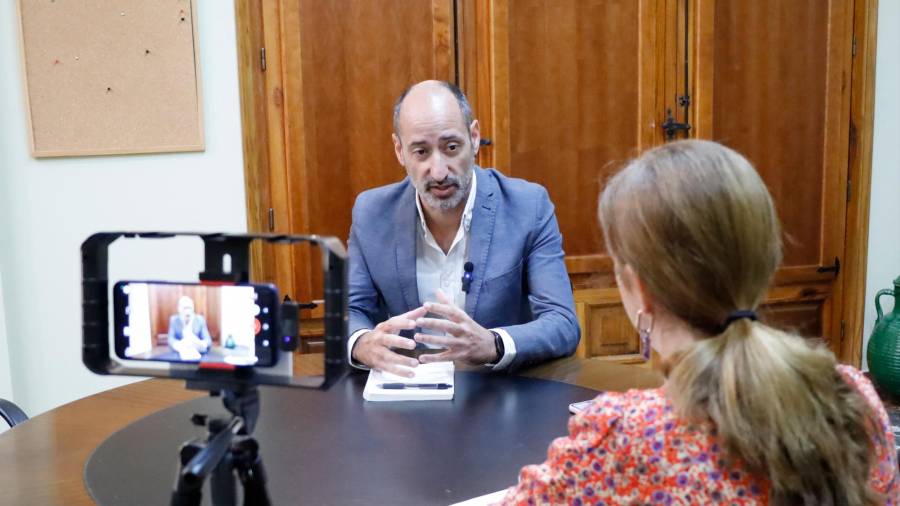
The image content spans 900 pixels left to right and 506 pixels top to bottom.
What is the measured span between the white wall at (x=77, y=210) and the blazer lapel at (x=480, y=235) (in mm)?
1146

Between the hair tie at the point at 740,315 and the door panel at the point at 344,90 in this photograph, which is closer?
the hair tie at the point at 740,315

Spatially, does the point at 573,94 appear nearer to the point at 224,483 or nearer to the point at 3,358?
the point at 3,358

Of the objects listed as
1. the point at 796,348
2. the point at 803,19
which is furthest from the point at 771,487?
the point at 803,19

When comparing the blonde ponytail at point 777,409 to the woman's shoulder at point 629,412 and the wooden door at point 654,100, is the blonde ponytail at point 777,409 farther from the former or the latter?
the wooden door at point 654,100

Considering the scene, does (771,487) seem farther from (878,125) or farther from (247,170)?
(878,125)

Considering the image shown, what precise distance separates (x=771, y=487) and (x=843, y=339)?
10.4 feet

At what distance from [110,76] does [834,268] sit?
3100 mm

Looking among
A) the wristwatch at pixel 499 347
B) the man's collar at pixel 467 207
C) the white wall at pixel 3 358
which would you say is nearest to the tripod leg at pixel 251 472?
the wristwatch at pixel 499 347

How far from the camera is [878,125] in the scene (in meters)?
3.55

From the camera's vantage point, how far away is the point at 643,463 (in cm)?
83

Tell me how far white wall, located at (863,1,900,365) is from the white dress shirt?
235 cm

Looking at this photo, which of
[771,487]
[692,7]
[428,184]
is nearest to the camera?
[771,487]

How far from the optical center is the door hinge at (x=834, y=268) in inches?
138

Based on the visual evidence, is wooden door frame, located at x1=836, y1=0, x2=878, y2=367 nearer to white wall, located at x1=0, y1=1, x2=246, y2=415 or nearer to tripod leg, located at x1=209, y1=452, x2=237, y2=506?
white wall, located at x1=0, y1=1, x2=246, y2=415
